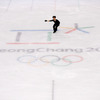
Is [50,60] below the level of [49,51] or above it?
below

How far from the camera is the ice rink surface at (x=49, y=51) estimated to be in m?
9.54

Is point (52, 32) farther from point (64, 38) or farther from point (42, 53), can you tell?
point (42, 53)

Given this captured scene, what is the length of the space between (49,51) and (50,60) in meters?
0.82

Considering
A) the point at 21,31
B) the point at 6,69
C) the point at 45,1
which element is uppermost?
the point at 45,1

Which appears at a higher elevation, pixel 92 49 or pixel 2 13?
pixel 2 13

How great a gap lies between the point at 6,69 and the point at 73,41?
353 centimetres

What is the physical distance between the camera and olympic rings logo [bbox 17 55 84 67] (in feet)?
37.3

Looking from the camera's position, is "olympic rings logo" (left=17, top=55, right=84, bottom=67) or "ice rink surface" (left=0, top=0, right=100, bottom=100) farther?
"olympic rings logo" (left=17, top=55, right=84, bottom=67)

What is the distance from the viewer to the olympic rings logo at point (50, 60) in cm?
1136

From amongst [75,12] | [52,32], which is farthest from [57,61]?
[75,12]

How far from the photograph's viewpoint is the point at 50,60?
1162cm

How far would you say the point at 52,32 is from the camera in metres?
14.4

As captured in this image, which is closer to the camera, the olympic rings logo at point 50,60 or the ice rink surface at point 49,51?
the ice rink surface at point 49,51

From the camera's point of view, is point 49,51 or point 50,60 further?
point 49,51
